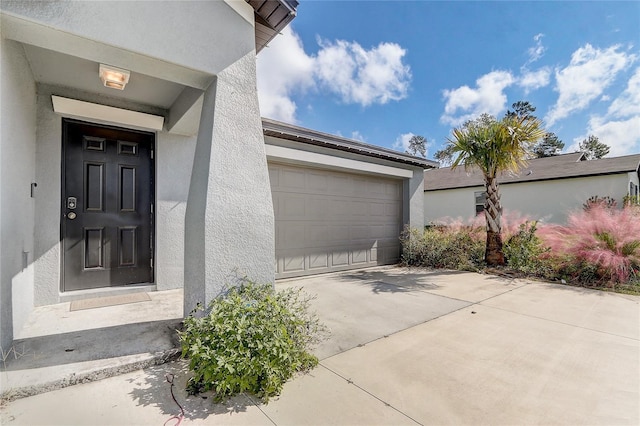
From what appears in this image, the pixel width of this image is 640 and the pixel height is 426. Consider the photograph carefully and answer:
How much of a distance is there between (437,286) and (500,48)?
11535 mm

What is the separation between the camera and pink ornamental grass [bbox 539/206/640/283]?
5.72 m

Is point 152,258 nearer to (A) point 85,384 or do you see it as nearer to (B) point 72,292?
(B) point 72,292

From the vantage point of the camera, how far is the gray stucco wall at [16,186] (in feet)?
7.81

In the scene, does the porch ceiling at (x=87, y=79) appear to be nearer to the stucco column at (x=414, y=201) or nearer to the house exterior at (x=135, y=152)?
the house exterior at (x=135, y=152)

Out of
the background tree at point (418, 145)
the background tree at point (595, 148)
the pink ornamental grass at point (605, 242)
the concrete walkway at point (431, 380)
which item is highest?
the background tree at point (418, 145)

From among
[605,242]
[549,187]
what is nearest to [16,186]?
[605,242]

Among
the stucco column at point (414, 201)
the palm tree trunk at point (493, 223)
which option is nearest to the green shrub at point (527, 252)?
the palm tree trunk at point (493, 223)

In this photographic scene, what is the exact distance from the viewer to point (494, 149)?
7152mm

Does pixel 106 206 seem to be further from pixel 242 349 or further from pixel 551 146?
pixel 551 146

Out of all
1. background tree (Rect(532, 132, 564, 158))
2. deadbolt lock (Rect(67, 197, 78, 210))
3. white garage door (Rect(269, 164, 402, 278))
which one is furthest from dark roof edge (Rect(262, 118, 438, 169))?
background tree (Rect(532, 132, 564, 158))

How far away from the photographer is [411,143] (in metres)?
42.9

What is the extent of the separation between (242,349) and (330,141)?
5.24 meters

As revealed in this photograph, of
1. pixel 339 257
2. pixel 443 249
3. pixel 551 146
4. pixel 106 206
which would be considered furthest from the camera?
pixel 551 146

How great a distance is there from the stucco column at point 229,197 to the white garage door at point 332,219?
117 inches
